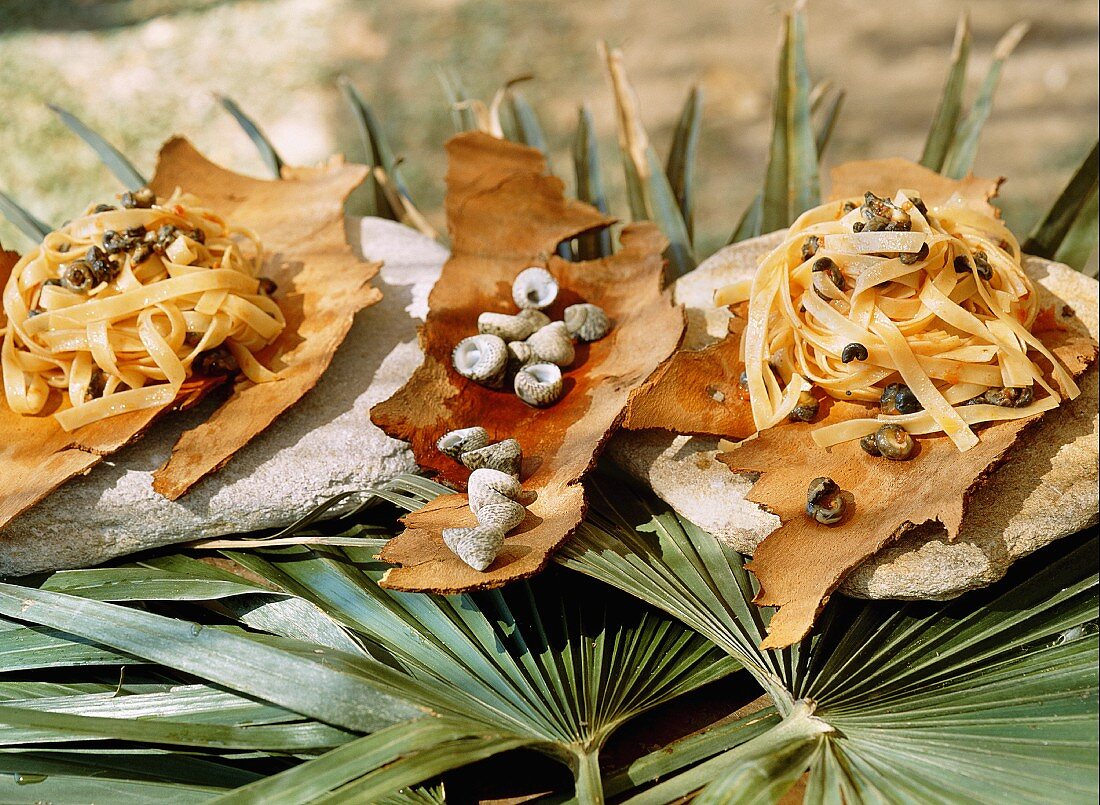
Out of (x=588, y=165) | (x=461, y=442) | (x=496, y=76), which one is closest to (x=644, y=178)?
(x=588, y=165)

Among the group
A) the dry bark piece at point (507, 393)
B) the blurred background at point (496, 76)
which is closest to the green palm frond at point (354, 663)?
the dry bark piece at point (507, 393)

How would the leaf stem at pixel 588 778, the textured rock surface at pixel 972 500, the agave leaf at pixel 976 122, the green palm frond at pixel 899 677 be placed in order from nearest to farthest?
1. the green palm frond at pixel 899 677
2. the leaf stem at pixel 588 778
3. the textured rock surface at pixel 972 500
4. the agave leaf at pixel 976 122

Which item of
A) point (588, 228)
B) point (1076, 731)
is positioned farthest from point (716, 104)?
point (1076, 731)

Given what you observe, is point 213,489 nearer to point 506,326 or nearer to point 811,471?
point 506,326

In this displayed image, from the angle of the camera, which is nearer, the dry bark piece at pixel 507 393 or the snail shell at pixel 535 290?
the dry bark piece at pixel 507 393

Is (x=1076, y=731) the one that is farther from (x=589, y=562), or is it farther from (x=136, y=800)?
(x=136, y=800)

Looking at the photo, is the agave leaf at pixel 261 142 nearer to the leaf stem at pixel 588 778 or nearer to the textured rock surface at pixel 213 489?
the textured rock surface at pixel 213 489
